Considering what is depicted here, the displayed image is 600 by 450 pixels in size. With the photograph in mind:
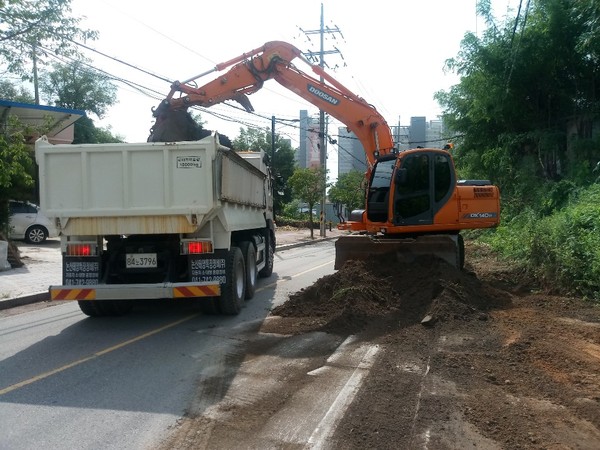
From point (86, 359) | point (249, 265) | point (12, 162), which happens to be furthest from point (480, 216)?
point (12, 162)

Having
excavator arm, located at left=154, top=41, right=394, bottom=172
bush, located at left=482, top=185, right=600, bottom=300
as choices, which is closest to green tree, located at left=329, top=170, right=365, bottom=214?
excavator arm, located at left=154, top=41, right=394, bottom=172

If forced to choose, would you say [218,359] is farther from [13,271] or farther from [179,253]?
[13,271]

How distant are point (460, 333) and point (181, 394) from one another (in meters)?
3.50

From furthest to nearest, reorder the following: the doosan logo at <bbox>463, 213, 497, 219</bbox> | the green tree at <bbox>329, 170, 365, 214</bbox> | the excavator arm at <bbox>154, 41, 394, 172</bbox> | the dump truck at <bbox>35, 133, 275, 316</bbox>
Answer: the green tree at <bbox>329, 170, 365, 214</bbox>
the excavator arm at <bbox>154, 41, 394, 172</bbox>
the doosan logo at <bbox>463, 213, 497, 219</bbox>
the dump truck at <bbox>35, 133, 275, 316</bbox>

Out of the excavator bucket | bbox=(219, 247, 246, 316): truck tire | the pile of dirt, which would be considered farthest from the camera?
the excavator bucket

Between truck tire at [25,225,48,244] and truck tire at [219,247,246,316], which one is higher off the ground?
truck tire at [25,225,48,244]

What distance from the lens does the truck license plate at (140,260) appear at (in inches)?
320

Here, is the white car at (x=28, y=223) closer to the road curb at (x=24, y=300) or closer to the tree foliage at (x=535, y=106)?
the road curb at (x=24, y=300)

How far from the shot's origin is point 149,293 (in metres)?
7.58

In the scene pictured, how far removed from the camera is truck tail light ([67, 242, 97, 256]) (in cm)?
800

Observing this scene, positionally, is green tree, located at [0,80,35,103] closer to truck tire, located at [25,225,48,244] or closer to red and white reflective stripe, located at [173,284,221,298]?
truck tire, located at [25,225,48,244]

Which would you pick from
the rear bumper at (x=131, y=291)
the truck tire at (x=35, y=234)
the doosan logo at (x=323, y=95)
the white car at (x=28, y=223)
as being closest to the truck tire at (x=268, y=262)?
the doosan logo at (x=323, y=95)

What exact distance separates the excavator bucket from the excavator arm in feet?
9.90

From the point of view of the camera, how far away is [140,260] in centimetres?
815
